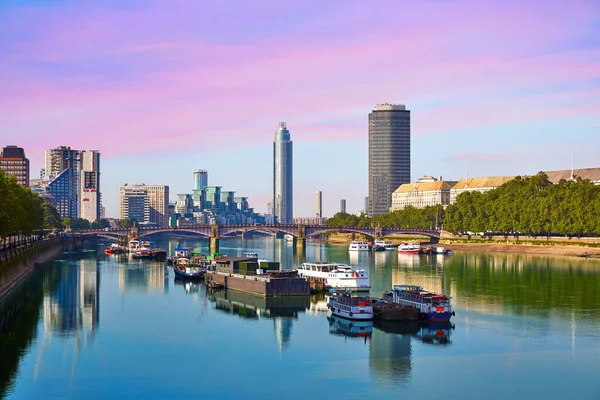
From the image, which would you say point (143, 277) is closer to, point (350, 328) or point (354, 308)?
point (354, 308)

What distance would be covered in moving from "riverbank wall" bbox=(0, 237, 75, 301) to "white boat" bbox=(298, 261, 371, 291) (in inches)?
1487

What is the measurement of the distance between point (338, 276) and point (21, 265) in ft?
151

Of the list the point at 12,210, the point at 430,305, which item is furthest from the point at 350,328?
the point at 12,210

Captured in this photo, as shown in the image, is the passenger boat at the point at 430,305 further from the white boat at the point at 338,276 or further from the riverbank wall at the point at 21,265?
the riverbank wall at the point at 21,265

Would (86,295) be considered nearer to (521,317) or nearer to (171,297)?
(171,297)

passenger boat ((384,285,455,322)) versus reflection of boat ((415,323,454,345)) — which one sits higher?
passenger boat ((384,285,455,322))

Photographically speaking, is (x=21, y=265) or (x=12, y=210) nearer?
(x=12, y=210)

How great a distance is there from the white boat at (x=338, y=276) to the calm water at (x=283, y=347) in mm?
2642

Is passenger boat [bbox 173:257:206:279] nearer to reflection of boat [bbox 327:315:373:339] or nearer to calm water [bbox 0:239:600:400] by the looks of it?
calm water [bbox 0:239:600:400]

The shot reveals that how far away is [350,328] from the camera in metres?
82.7

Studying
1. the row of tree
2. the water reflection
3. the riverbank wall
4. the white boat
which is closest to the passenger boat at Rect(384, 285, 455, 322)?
the white boat

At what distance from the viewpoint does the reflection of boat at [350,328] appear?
262ft

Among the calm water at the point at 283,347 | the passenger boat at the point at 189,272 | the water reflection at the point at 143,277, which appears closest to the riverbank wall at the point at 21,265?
the calm water at the point at 283,347

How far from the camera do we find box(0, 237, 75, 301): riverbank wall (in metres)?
103
